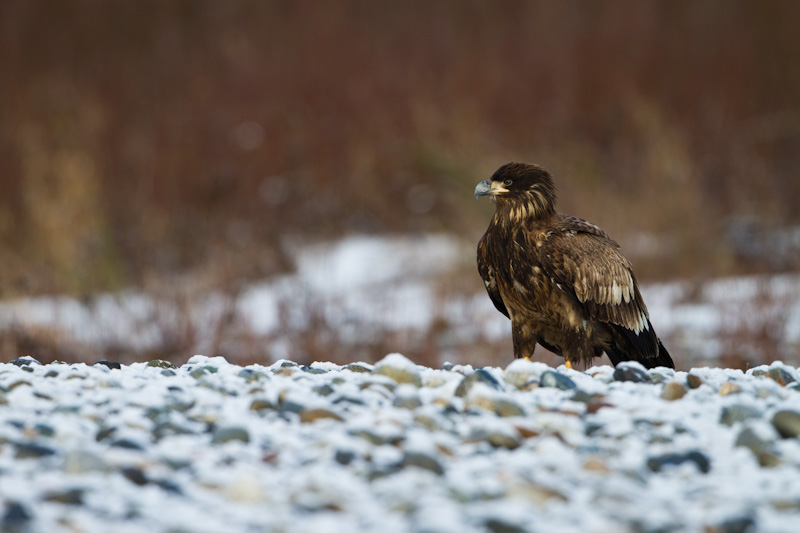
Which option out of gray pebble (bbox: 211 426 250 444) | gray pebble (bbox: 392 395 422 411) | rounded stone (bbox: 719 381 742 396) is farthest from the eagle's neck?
gray pebble (bbox: 211 426 250 444)

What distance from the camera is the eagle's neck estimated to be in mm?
4898

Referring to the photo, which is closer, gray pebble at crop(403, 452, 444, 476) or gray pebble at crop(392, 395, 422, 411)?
gray pebble at crop(403, 452, 444, 476)

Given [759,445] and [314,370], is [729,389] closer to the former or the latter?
[759,445]

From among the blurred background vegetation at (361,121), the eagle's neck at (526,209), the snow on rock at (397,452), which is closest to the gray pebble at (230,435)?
the snow on rock at (397,452)

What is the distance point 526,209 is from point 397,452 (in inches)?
88.5

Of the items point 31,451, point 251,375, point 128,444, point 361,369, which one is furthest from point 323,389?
point 31,451

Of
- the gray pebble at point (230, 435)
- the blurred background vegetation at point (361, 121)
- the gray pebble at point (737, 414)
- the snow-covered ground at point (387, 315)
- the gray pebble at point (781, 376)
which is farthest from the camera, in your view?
the blurred background vegetation at point (361, 121)

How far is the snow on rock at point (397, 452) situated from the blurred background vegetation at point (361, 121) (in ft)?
25.1

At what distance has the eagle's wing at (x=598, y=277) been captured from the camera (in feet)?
15.5

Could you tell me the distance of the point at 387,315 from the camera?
9.55m

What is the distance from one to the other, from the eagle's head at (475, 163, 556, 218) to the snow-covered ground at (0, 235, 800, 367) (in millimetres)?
3658

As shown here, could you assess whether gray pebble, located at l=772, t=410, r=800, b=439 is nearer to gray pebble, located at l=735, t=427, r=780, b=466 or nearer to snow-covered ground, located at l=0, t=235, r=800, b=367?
gray pebble, located at l=735, t=427, r=780, b=466

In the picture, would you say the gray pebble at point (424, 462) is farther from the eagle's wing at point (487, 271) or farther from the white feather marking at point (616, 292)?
the white feather marking at point (616, 292)

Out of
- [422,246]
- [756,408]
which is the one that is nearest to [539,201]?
[756,408]
